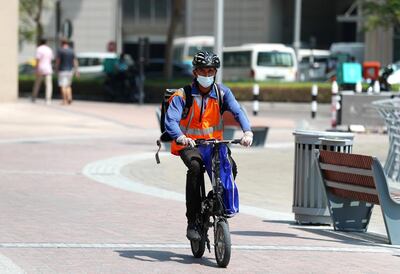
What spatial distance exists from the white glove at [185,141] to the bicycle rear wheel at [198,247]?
0.79m

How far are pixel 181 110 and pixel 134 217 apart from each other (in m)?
2.82

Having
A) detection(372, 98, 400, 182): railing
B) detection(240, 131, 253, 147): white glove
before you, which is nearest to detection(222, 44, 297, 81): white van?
detection(372, 98, 400, 182): railing

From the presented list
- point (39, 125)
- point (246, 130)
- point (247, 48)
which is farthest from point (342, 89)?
point (246, 130)

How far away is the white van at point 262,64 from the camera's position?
1642 inches

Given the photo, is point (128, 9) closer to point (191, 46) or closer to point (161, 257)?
point (191, 46)

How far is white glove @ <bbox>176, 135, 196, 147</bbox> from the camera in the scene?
8781 millimetres

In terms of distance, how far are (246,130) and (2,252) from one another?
207 cm

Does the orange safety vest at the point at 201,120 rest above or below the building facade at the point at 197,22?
above

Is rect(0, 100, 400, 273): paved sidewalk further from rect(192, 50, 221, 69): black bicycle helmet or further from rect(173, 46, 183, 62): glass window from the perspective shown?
rect(173, 46, 183, 62): glass window

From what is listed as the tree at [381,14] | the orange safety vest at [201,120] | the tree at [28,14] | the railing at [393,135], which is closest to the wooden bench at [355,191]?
the orange safety vest at [201,120]

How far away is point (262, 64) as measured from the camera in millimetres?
42531

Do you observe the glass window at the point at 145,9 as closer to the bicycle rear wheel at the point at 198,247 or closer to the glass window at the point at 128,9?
the glass window at the point at 128,9

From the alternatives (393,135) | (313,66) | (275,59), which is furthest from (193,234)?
(313,66)

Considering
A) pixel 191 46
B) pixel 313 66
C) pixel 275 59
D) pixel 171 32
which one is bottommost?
pixel 313 66
